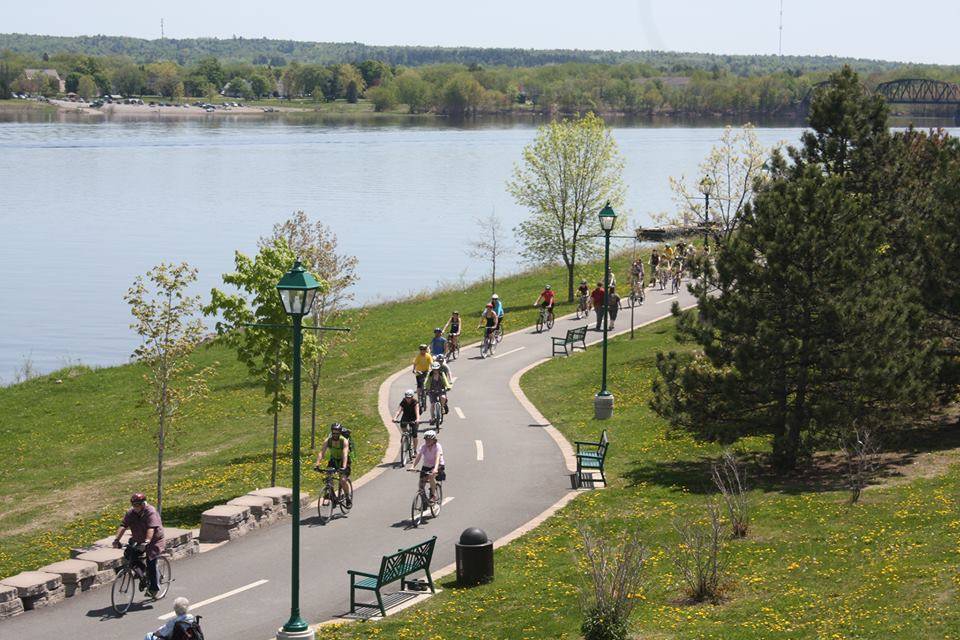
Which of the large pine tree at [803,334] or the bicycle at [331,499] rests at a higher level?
the large pine tree at [803,334]

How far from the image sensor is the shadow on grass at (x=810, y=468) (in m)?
24.3

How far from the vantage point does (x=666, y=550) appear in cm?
2014

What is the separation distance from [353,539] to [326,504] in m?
1.57

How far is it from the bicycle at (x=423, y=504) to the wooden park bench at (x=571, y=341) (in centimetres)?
1747

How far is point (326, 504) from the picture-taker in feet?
76.5

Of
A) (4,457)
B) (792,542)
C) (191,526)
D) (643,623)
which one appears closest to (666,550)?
(792,542)

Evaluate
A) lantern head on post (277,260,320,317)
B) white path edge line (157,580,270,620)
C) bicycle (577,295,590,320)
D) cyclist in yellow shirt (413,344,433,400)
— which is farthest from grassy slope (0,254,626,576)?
lantern head on post (277,260,320,317)

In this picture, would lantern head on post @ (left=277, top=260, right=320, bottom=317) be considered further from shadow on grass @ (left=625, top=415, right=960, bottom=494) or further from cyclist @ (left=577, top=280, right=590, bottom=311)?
cyclist @ (left=577, top=280, right=590, bottom=311)

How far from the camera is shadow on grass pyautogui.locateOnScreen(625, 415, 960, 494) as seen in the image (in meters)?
24.3

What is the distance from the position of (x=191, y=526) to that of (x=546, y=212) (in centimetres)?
3280

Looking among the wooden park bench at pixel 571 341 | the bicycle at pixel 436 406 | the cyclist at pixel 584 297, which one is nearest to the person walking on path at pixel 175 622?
the bicycle at pixel 436 406

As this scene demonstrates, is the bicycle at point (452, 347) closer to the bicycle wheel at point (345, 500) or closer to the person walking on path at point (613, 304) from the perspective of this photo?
the person walking on path at point (613, 304)

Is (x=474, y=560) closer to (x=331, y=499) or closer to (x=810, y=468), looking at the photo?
(x=331, y=499)

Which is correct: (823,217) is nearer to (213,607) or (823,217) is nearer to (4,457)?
(213,607)
